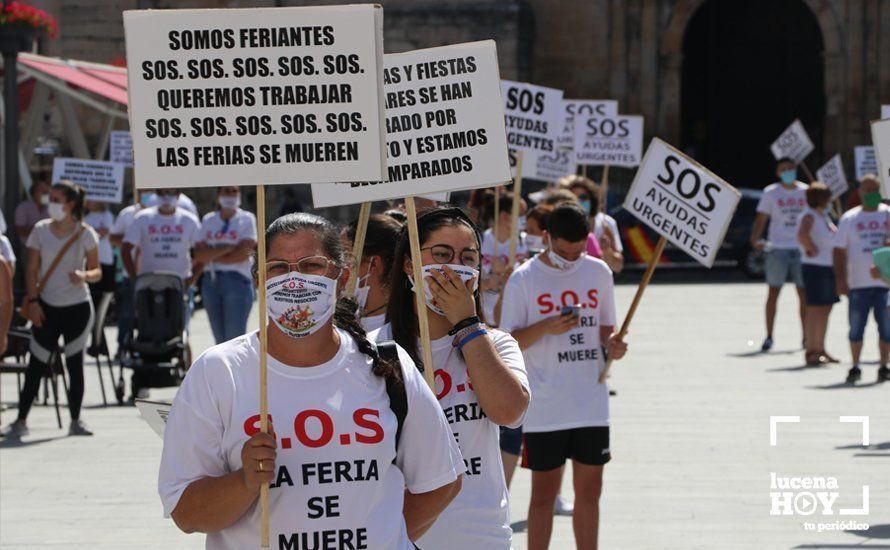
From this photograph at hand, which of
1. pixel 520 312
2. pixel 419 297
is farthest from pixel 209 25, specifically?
pixel 520 312

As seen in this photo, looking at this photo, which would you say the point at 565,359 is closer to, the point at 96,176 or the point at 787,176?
the point at 787,176

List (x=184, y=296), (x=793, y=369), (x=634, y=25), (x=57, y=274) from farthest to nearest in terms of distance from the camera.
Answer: (x=634, y=25) < (x=793, y=369) < (x=184, y=296) < (x=57, y=274)

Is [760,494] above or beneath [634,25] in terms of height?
beneath

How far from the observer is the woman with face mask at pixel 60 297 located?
11484 mm

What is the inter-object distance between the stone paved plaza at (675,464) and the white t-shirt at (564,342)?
1.12 metres

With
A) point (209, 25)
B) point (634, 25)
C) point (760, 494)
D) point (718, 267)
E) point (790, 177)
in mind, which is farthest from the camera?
point (634, 25)

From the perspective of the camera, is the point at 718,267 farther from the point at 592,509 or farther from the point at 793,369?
the point at 592,509

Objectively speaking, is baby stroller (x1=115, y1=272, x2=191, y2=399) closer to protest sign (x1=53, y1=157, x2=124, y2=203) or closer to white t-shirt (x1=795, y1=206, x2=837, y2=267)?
protest sign (x1=53, y1=157, x2=124, y2=203)

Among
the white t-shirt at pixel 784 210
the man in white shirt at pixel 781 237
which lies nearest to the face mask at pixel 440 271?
the man in white shirt at pixel 781 237

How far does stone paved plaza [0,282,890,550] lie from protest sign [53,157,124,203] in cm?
217

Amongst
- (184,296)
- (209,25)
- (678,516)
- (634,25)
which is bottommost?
(678,516)

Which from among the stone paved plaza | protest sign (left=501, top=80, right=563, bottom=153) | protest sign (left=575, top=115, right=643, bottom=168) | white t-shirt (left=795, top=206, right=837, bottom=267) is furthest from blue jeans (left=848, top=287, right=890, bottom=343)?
protest sign (left=575, top=115, right=643, bottom=168)

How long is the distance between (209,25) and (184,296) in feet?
30.6

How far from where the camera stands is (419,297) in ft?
15.1
